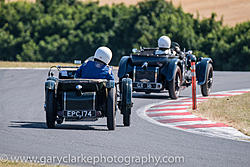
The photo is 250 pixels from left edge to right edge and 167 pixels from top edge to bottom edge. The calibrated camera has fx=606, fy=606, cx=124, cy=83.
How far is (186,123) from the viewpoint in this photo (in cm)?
1194

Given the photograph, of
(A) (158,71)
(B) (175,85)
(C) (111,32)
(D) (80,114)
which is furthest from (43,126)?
(C) (111,32)

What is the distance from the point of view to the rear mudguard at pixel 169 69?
16.3 m

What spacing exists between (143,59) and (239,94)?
3635 mm

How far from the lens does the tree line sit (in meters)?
69.9

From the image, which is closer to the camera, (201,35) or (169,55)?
(169,55)

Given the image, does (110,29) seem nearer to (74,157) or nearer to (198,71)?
(198,71)

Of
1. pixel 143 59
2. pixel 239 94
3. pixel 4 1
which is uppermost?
pixel 4 1

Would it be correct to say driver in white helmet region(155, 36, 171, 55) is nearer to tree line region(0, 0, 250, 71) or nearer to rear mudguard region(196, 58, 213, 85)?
rear mudguard region(196, 58, 213, 85)

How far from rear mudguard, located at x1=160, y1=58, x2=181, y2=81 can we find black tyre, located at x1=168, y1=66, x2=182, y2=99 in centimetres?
13

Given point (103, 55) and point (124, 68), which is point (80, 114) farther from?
point (124, 68)

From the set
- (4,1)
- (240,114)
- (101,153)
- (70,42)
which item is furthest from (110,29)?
(101,153)

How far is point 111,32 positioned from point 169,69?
202 ft

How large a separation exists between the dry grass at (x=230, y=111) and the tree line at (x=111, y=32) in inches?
1800

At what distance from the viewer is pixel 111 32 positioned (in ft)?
254
